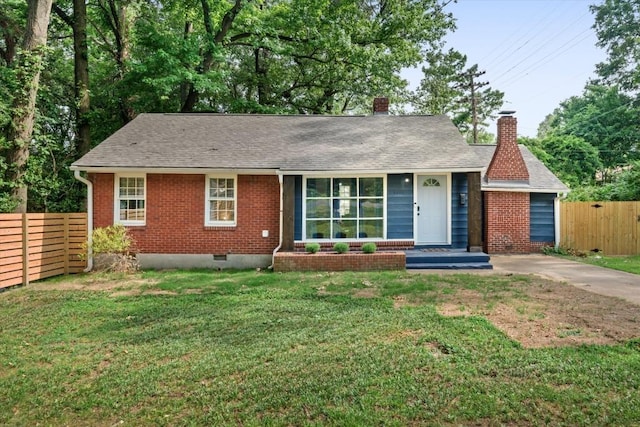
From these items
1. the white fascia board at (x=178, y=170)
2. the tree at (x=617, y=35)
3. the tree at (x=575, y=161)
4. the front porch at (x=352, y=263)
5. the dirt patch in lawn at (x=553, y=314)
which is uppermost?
the tree at (x=617, y=35)

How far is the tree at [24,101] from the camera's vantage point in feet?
32.5

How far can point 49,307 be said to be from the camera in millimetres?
6375

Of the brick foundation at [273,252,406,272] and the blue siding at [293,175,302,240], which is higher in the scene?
the blue siding at [293,175,302,240]

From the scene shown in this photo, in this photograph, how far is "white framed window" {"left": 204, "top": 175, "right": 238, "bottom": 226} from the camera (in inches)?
420

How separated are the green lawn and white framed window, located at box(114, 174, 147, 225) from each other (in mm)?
13193

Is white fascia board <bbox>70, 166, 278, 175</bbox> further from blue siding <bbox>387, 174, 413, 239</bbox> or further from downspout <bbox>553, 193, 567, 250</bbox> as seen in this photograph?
downspout <bbox>553, 193, 567, 250</bbox>

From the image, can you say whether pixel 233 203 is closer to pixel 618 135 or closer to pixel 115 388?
pixel 115 388

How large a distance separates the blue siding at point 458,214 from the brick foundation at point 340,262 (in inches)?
101

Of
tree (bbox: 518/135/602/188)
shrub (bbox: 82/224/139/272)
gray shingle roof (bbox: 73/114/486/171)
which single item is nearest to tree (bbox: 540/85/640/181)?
tree (bbox: 518/135/602/188)

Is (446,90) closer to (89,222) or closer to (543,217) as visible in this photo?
(543,217)

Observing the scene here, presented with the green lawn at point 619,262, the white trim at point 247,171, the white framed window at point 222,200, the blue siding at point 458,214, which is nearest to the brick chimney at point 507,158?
the blue siding at point 458,214

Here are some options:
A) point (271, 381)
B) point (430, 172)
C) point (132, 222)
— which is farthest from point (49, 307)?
point (430, 172)

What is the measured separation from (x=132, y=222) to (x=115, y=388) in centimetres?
790

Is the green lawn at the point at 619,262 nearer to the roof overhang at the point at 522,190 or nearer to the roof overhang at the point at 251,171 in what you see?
the roof overhang at the point at 522,190
